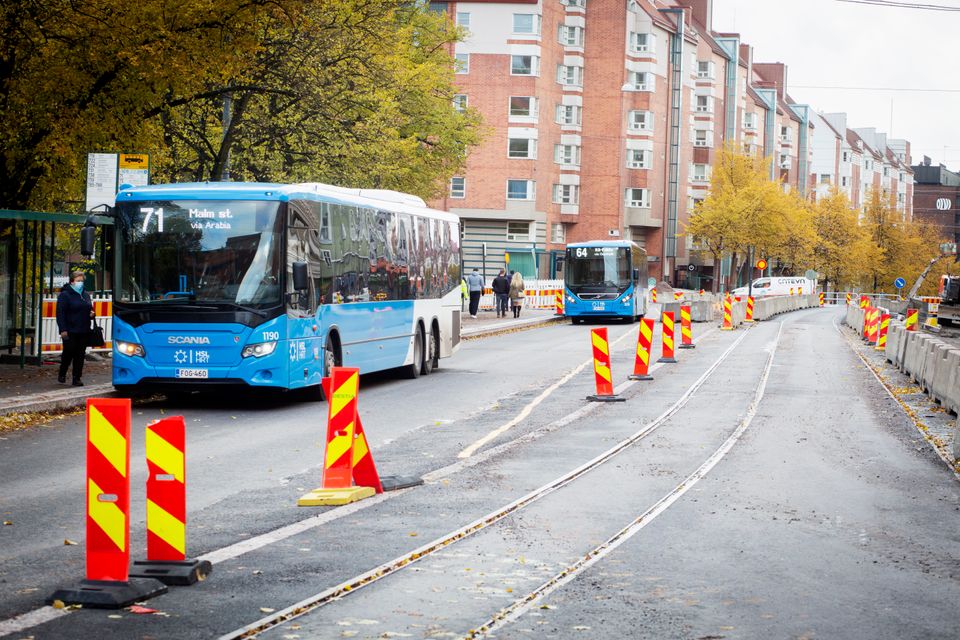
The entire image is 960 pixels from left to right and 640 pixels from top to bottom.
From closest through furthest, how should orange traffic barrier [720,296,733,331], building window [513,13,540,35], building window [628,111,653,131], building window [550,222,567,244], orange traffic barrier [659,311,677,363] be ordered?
orange traffic barrier [659,311,677,363] < orange traffic barrier [720,296,733,331] < building window [513,13,540,35] < building window [550,222,567,244] < building window [628,111,653,131]

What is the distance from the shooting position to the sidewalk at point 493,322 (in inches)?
1596

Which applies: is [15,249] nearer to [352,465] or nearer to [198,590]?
[352,465]

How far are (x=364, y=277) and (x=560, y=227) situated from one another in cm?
6021

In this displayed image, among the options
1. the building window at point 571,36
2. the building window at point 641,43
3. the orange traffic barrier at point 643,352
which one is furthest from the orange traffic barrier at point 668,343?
the building window at point 641,43

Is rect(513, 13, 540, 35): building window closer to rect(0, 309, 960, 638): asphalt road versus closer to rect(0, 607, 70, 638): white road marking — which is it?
rect(0, 309, 960, 638): asphalt road

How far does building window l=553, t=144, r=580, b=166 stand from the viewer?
8038cm

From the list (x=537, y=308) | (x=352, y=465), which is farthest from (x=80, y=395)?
(x=537, y=308)

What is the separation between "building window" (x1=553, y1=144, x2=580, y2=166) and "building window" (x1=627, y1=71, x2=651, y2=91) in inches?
243

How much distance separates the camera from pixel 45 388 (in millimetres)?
19359

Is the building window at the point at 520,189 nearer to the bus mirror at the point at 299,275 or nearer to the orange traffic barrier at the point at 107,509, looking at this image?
the bus mirror at the point at 299,275

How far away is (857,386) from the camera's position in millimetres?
23938

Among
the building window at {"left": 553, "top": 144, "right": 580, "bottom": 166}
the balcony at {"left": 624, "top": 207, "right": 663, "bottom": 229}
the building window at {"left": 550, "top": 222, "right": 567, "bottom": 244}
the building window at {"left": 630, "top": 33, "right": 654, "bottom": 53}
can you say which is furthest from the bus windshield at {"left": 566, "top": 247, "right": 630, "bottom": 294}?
the building window at {"left": 630, "top": 33, "right": 654, "bottom": 53}

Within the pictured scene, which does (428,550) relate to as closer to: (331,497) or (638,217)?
(331,497)

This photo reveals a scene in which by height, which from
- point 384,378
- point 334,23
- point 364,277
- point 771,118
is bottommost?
point 384,378
